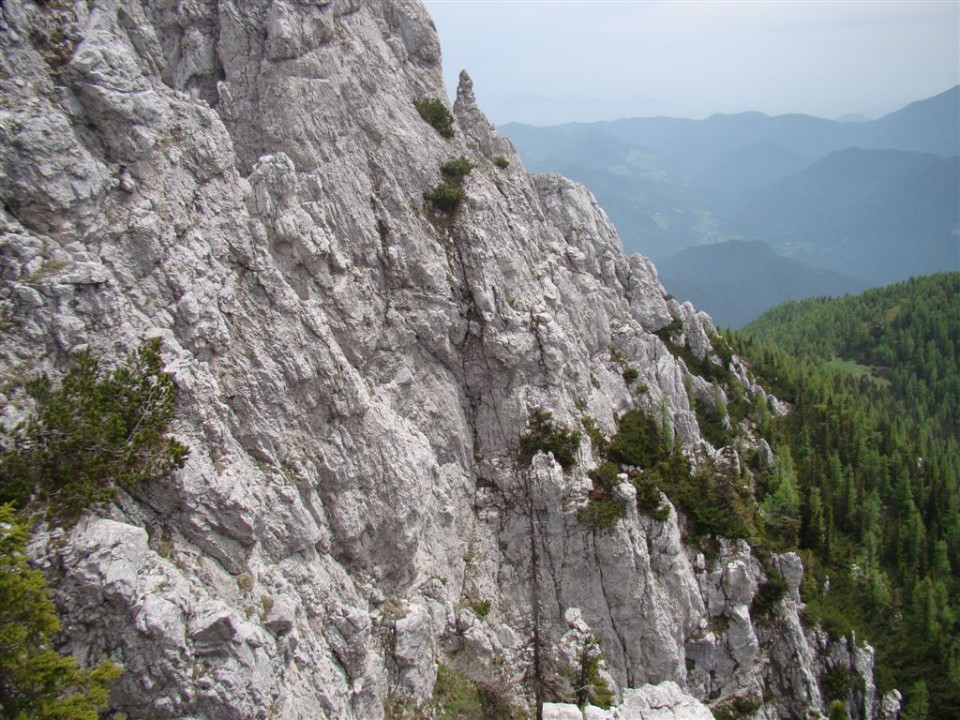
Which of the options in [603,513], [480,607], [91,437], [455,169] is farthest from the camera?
[455,169]

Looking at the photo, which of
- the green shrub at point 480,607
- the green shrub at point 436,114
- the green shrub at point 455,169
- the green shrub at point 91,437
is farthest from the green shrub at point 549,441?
the green shrub at point 436,114

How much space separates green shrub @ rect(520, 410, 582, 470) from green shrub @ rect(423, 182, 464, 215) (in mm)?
15387

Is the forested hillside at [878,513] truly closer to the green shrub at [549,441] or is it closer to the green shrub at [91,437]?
the green shrub at [549,441]

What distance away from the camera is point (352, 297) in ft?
111

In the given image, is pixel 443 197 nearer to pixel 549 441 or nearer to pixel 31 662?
pixel 549 441

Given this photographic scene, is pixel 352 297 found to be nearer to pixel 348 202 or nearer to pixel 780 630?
pixel 348 202

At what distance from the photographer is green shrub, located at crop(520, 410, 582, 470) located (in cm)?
3750

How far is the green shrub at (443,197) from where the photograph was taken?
3984cm

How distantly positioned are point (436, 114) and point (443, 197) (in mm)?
8214

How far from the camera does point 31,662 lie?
15789 millimetres

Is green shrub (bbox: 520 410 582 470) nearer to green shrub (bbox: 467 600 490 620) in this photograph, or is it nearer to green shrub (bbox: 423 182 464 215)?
green shrub (bbox: 467 600 490 620)

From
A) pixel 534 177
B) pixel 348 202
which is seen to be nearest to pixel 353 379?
pixel 348 202

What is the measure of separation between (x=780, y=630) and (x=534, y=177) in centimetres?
4894

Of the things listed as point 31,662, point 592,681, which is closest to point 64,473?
point 31,662
